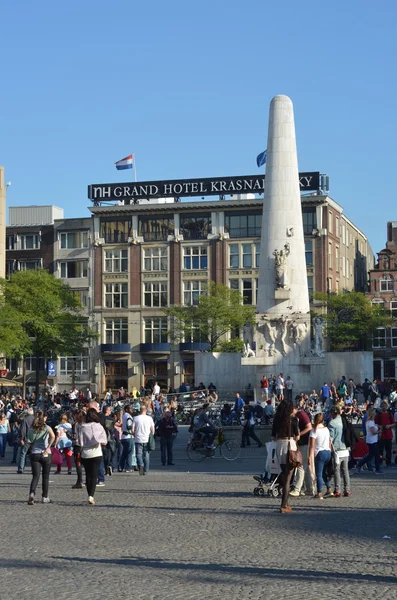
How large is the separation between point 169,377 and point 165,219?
39.6 ft

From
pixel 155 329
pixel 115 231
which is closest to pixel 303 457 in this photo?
pixel 155 329

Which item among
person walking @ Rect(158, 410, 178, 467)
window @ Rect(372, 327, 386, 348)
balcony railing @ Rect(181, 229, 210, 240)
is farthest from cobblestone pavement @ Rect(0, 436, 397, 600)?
window @ Rect(372, 327, 386, 348)

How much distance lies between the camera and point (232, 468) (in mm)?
29484

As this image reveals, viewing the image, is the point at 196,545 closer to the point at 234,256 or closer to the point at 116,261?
the point at 234,256

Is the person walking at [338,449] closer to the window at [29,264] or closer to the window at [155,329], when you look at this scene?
the window at [155,329]

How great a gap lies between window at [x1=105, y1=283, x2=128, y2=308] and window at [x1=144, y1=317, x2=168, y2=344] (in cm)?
249

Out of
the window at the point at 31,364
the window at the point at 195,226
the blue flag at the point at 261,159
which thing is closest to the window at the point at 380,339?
the window at the point at 195,226

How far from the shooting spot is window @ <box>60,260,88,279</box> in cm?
9375

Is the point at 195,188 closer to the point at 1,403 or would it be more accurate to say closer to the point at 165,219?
the point at 165,219

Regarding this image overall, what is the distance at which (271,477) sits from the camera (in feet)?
70.0

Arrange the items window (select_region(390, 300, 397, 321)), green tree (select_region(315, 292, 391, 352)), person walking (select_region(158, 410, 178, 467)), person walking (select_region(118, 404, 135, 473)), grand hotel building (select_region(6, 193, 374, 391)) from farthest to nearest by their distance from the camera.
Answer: grand hotel building (select_region(6, 193, 374, 391)) < window (select_region(390, 300, 397, 321)) < green tree (select_region(315, 292, 391, 352)) < person walking (select_region(158, 410, 178, 467)) < person walking (select_region(118, 404, 135, 473))

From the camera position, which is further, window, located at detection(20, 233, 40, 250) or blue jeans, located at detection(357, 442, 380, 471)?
window, located at detection(20, 233, 40, 250)

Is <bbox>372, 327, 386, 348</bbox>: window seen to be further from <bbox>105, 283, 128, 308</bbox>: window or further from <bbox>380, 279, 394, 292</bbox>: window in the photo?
<bbox>105, 283, 128, 308</bbox>: window

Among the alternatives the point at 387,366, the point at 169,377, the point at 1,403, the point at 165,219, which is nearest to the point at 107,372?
the point at 169,377
